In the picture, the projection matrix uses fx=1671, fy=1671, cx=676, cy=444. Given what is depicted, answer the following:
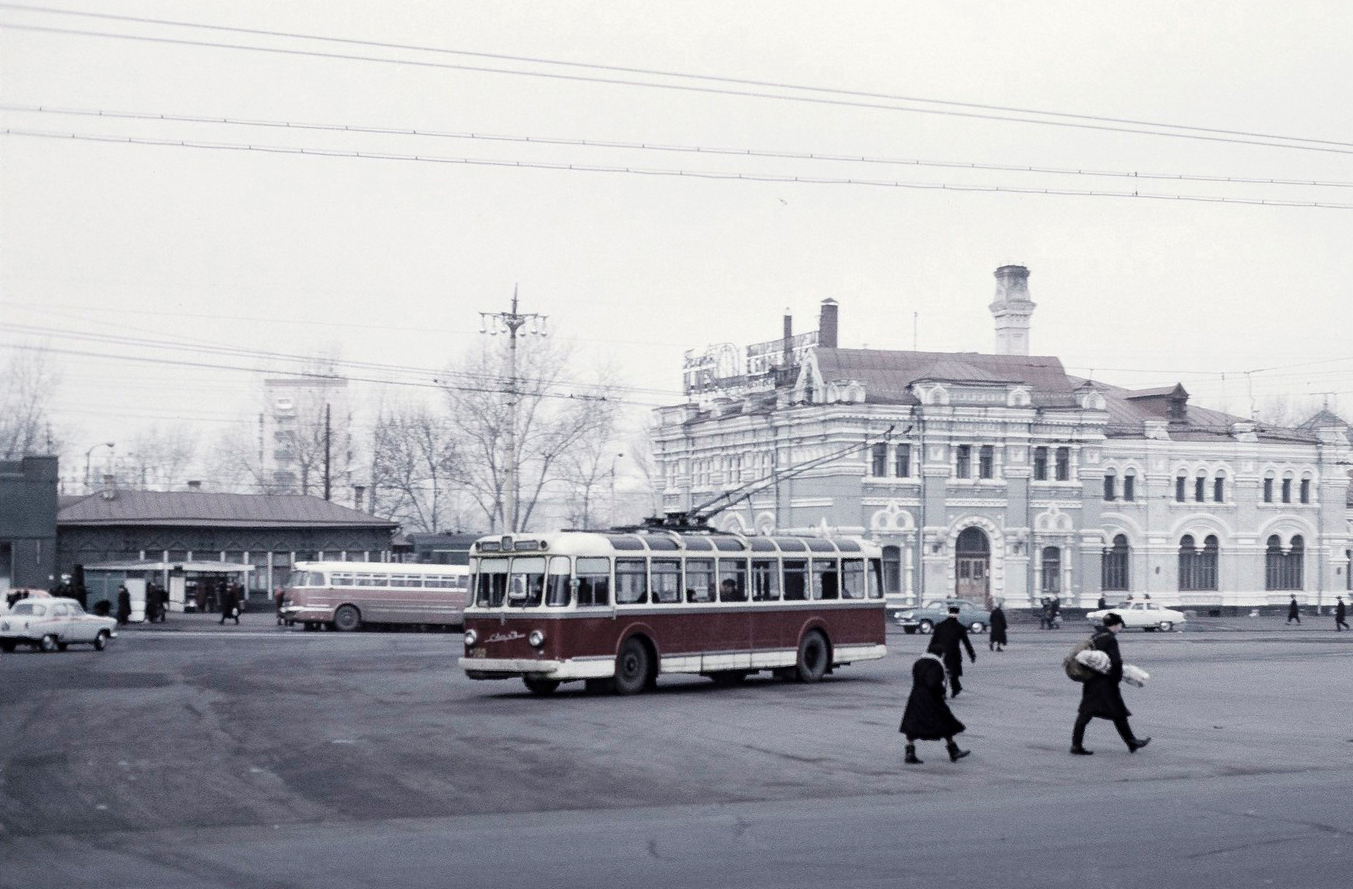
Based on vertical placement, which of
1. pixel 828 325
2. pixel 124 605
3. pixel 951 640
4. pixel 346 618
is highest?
pixel 828 325

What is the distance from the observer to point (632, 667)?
27.1m

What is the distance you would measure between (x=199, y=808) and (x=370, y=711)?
30.3ft

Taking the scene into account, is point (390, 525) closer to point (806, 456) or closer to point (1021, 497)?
point (806, 456)

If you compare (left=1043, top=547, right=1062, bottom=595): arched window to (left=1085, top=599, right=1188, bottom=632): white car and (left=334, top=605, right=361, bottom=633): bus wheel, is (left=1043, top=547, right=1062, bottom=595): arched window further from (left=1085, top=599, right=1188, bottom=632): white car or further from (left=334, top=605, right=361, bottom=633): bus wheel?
(left=334, top=605, right=361, bottom=633): bus wheel

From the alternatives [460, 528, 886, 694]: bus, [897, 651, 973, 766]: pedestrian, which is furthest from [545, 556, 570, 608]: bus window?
[897, 651, 973, 766]: pedestrian

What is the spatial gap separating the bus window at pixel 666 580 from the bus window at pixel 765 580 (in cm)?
202

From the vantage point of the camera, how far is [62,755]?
1723cm

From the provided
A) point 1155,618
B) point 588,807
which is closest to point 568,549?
point 588,807

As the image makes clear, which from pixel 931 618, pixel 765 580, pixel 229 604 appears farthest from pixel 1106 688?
pixel 229 604

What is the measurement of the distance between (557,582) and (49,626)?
64.0 ft

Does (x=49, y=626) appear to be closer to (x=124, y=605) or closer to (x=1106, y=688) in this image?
(x=124, y=605)

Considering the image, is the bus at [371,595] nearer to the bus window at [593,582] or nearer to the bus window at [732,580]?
the bus window at [732,580]

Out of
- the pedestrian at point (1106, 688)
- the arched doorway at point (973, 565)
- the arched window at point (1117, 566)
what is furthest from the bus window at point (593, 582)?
the arched window at point (1117, 566)

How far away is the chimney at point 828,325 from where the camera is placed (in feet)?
283
